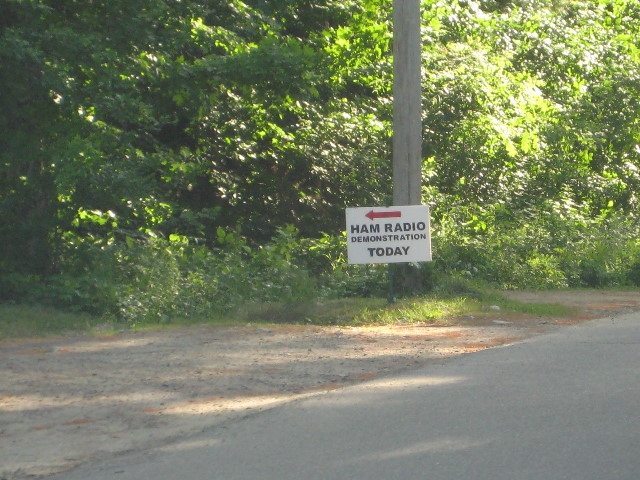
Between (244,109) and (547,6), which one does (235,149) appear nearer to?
(244,109)

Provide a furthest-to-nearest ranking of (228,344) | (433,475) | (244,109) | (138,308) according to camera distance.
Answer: (244,109), (138,308), (228,344), (433,475)

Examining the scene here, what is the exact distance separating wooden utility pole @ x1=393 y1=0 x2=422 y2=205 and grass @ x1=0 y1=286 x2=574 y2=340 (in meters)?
1.50

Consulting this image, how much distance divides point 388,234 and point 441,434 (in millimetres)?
6209

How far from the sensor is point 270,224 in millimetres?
18906

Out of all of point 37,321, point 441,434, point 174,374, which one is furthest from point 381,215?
point 441,434

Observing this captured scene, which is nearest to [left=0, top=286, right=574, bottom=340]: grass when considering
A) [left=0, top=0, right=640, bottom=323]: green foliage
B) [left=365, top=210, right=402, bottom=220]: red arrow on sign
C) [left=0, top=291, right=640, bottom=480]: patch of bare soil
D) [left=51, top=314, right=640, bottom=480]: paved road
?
[left=0, top=291, right=640, bottom=480]: patch of bare soil

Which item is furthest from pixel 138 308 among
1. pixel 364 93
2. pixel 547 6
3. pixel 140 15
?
pixel 547 6

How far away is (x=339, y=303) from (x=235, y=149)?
6.50 metres

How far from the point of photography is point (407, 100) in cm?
1273

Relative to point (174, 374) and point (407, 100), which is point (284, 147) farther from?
point (174, 374)

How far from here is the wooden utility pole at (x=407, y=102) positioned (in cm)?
1268

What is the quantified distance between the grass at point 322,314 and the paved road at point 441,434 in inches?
127

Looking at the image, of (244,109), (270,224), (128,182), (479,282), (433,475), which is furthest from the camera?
(270,224)

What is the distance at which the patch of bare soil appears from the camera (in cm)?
648
